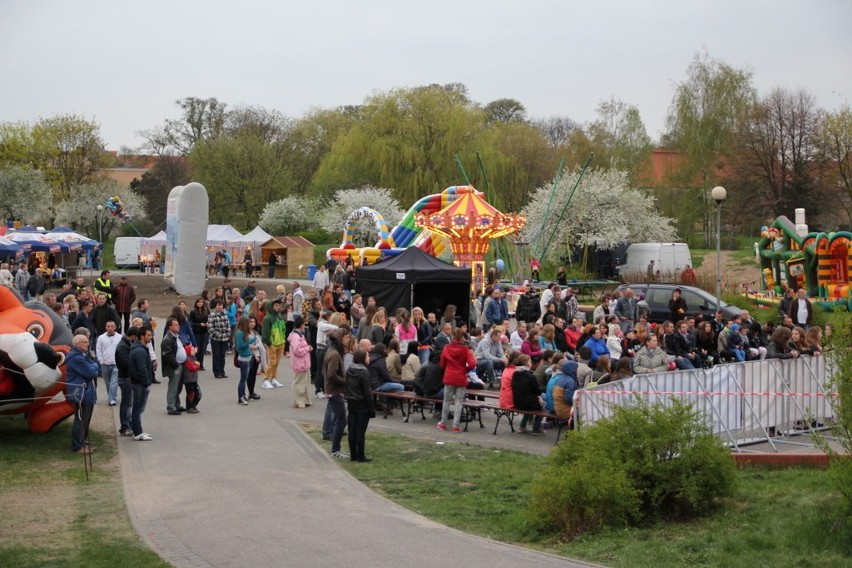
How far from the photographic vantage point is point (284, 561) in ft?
30.1

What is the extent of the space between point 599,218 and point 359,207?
Result: 16660 mm

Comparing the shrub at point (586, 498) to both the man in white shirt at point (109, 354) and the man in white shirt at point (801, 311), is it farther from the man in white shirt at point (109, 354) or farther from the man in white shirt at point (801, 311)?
the man in white shirt at point (801, 311)

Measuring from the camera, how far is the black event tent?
24.6m

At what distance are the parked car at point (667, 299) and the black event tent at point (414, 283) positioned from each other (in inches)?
161

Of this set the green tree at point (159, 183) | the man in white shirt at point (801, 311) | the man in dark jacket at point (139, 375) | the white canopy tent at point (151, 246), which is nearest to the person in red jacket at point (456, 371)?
the man in dark jacket at point (139, 375)

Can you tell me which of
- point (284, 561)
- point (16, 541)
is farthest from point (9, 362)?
point (284, 561)

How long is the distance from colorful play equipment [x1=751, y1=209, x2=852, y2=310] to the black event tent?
12022 millimetres

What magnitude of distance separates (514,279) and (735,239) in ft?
97.2

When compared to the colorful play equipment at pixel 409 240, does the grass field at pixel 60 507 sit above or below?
below

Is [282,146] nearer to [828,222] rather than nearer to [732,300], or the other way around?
[828,222]

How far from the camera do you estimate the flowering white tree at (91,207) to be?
239 ft

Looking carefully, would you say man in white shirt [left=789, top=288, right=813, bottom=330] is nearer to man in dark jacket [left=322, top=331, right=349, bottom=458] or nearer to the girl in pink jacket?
the girl in pink jacket

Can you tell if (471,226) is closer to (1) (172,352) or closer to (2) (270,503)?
(1) (172,352)

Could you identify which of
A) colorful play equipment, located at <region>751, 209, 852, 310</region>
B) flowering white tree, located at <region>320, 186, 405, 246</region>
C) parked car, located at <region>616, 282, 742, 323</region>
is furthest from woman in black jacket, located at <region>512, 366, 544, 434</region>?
flowering white tree, located at <region>320, 186, 405, 246</region>
